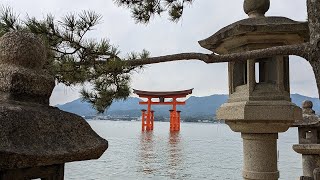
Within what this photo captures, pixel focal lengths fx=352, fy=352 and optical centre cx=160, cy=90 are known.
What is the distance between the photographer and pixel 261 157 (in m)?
3.71

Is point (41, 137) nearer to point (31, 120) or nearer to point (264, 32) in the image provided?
point (31, 120)

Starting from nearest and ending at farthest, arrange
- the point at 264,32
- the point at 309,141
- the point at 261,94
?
the point at 264,32 < the point at 261,94 < the point at 309,141

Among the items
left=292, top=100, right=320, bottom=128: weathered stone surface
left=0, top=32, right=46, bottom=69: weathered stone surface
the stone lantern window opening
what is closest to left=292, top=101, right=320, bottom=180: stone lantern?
left=292, top=100, right=320, bottom=128: weathered stone surface

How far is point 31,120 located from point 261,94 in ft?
9.23

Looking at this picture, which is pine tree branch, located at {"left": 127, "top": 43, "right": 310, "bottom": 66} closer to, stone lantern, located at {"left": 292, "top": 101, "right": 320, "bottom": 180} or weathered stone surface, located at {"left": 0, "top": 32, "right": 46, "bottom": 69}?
weathered stone surface, located at {"left": 0, "top": 32, "right": 46, "bottom": 69}

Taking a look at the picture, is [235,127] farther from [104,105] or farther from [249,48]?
[104,105]

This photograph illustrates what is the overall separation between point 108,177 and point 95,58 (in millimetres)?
10545

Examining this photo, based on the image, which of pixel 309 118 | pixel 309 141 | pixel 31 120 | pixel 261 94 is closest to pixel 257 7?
pixel 261 94

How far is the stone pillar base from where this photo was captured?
3.69 metres

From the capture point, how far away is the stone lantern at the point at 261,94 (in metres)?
3.58

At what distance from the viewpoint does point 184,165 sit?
54.6ft

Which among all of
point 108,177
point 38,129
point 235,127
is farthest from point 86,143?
point 108,177

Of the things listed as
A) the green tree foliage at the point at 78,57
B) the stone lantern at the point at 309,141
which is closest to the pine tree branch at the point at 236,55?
the green tree foliage at the point at 78,57

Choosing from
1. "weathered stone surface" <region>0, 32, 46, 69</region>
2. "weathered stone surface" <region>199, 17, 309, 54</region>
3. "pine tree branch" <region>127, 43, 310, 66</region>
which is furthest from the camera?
"weathered stone surface" <region>199, 17, 309, 54</region>
